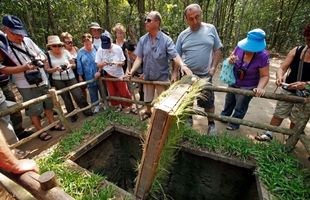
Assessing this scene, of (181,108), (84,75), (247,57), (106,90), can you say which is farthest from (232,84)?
(84,75)

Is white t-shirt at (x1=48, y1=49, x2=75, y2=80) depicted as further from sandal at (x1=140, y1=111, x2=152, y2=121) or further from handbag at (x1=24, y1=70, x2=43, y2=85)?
sandal at (x1=140, y1=111, x2=152, y2=121)

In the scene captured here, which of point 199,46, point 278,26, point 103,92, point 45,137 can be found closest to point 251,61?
point 199,46

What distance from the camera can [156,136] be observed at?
2232 mm

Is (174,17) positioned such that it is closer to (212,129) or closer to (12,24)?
(212,129)

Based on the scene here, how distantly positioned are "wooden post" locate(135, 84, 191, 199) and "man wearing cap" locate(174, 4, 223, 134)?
122cm

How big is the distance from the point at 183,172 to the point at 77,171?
1783 mm

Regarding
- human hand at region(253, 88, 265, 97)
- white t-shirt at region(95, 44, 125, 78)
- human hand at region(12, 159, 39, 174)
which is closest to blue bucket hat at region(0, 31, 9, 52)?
white t-shirt at region(95, 44, 125, 78)

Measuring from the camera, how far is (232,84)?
3.75m

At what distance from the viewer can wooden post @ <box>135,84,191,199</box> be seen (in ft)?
6.89

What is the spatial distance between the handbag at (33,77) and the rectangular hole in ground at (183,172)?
152 cm

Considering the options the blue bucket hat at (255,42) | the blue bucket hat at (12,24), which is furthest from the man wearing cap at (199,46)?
the blue bucket hat at (12,24)

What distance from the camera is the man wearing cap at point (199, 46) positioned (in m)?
3.64

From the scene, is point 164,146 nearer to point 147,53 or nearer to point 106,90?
point 147,53

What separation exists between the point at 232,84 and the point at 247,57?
51 cm
